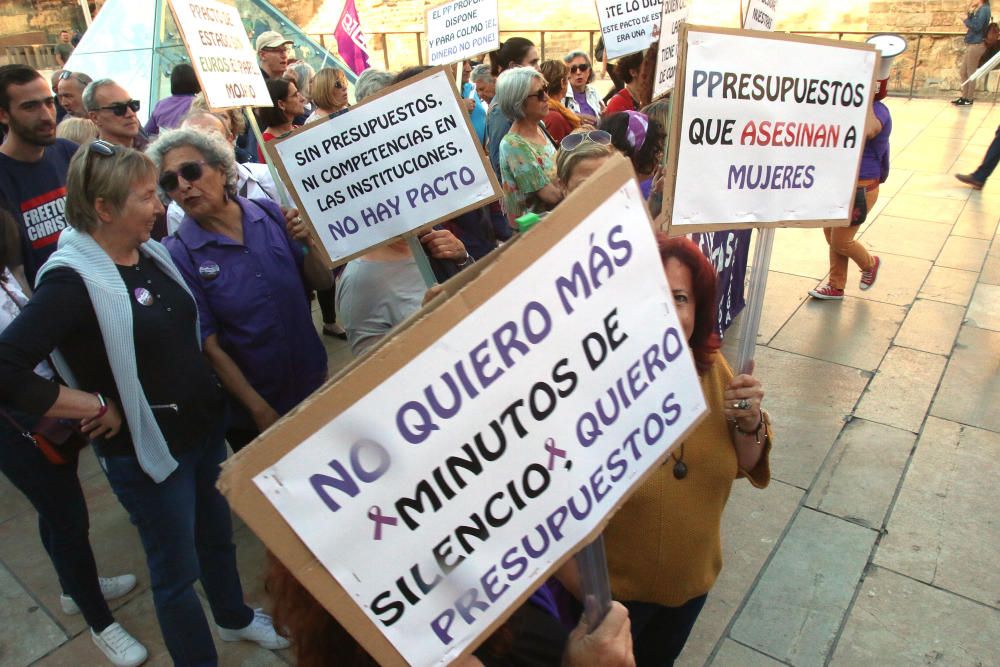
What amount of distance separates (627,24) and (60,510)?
5.79 metres

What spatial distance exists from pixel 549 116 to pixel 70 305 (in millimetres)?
4440

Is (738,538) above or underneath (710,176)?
underneath

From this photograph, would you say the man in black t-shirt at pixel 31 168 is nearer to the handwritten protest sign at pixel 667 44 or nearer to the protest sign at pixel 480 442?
the protest sign at pixel 480 442

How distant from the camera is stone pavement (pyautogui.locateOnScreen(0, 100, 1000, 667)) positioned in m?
2.80

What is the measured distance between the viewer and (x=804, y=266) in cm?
650

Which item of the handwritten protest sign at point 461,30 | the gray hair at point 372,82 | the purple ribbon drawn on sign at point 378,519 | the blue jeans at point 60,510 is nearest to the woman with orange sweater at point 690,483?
the purple ribbon drawn on sign at point 378,519

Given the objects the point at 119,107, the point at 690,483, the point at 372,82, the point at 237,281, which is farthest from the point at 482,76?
the point at 690,483

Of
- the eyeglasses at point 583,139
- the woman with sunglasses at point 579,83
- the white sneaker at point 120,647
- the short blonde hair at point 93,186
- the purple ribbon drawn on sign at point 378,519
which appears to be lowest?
the white sneaker at point 120,647

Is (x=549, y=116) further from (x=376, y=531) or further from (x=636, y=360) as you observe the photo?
(x=376, y=531)

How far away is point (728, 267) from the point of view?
4.89 metres

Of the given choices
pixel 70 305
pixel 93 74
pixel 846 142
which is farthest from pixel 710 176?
pixel 93 74

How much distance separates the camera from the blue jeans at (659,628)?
1.99 meters

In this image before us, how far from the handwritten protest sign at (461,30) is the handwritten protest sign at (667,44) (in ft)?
6.45

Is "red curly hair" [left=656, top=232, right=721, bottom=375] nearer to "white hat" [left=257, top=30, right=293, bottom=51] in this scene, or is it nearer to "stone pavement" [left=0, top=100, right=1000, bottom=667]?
"stone pavement" [left=0, top=100, right=1000, bottom=667]
